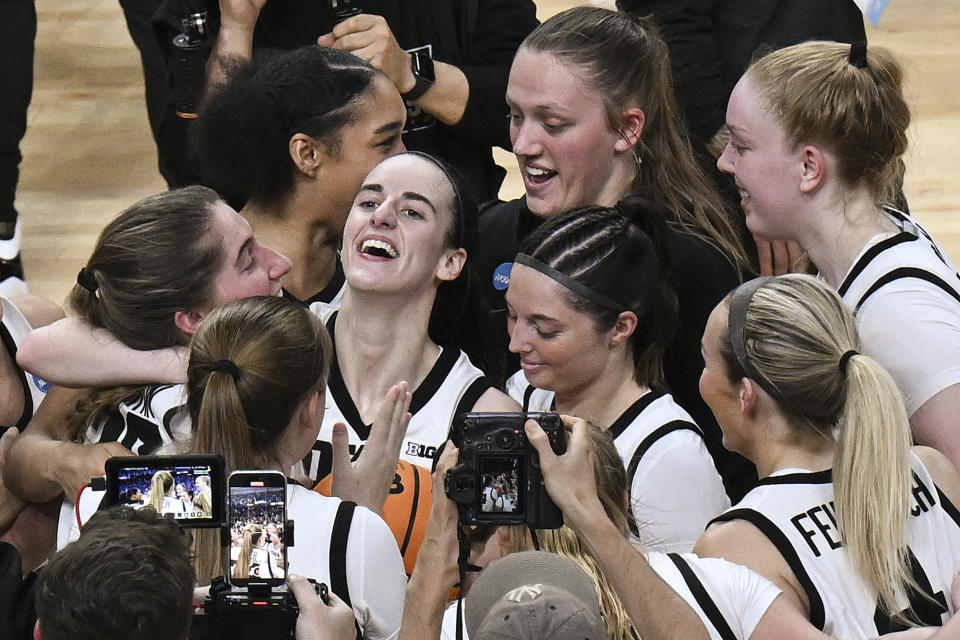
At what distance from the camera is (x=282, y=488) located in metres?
1.87

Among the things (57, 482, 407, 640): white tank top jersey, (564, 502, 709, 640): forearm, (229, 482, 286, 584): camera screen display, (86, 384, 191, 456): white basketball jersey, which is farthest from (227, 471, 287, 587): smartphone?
(86, 384, 191, 456): white basketball jersey

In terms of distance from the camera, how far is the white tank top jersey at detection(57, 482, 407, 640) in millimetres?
2004

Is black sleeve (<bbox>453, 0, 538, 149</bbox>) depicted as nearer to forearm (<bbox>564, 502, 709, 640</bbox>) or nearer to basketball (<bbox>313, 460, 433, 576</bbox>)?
basketball (<bbox>313, 460, 433, 576</bbox>)

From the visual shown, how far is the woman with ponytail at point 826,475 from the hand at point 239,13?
5.13 ft

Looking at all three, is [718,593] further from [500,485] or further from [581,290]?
[581,290]

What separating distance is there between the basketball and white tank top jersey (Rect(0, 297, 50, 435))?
2.13 feet

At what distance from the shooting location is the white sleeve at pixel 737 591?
1.88m

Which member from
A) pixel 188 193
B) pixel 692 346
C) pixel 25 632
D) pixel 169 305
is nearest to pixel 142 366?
pixel 169 305

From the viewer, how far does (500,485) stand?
6.11ft

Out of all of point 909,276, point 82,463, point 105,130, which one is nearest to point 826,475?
point 909,276

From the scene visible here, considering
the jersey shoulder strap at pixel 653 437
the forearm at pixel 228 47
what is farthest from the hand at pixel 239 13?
the jersey shoulder strap at pixel 653 437

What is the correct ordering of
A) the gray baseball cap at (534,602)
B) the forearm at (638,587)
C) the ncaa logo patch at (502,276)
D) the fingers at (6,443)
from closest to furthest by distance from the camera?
the gray baseball cap at (534,602)
the forearm at (638,587)
the fingers at (6,443)
the ncaa logo patch at (502,276)

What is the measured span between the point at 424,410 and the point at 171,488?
75 centimetres

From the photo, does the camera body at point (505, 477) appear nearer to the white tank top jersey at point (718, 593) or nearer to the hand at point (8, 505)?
the white tank top jersey at point (718, 593)
